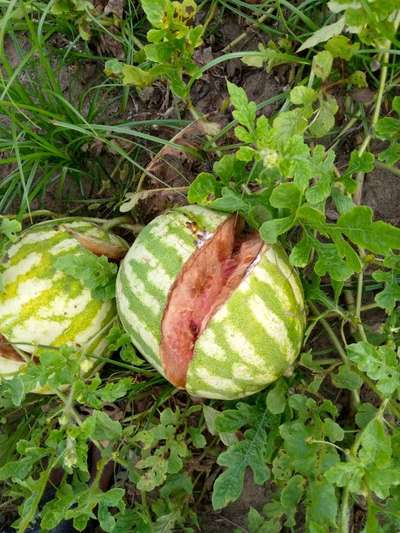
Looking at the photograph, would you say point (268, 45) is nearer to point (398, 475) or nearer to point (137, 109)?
point (137, 109)

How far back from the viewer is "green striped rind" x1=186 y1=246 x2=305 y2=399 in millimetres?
1529

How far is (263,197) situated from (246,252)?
14cm

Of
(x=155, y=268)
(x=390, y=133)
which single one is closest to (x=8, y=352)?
(x=155, y=268)

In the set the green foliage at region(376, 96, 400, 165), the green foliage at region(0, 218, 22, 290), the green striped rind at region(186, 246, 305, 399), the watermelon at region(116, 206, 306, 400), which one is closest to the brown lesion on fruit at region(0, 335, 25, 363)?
the green foliage at region(0, 218, 22, 290)

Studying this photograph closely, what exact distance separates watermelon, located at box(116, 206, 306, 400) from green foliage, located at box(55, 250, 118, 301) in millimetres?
115

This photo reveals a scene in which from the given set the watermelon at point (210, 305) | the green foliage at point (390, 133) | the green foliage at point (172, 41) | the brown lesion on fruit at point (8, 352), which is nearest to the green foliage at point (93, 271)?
the watermelon at point (210, 305)

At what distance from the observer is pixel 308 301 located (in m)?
1.82

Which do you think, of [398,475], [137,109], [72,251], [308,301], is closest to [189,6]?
[137,109]

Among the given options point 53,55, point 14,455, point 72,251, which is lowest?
point 14,455

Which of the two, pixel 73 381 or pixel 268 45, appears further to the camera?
pixel 268 45

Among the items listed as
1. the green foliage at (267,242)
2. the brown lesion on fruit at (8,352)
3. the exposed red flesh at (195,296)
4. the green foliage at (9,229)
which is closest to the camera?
the green foliage at (267,242)

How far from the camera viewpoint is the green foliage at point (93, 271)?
174 cm

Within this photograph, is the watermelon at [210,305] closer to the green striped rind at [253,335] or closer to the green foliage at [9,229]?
the green striped rind at [253,335]

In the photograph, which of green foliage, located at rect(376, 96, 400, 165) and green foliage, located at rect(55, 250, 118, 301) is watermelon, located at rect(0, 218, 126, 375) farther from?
green foliage, located at rect(376, 96, 400, 165)
